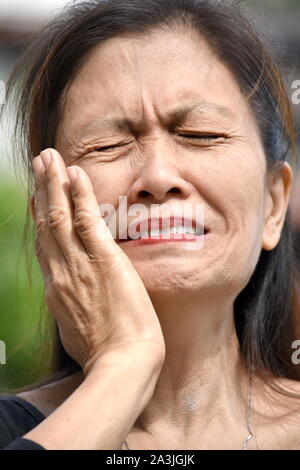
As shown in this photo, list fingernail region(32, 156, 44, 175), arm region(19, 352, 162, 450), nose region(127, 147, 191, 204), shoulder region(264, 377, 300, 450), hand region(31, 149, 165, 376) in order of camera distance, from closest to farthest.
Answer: arm region(19, 352, 162, 450)
hand region(31, 149, 165, 376)
nose region(127, 147, 191, 204)
fingernail region(32, 156, 44, 175)
shoulder region(264, 377, 300, 450)

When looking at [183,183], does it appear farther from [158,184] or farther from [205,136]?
[205,136]

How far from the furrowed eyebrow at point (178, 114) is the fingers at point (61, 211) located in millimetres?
277

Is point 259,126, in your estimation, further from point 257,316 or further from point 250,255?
point 257,316

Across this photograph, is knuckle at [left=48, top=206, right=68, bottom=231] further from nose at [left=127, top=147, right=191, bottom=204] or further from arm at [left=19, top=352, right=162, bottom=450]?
arm at [left=19, top=352, right=162, bottom=450]

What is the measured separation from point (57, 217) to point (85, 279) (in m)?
0.25

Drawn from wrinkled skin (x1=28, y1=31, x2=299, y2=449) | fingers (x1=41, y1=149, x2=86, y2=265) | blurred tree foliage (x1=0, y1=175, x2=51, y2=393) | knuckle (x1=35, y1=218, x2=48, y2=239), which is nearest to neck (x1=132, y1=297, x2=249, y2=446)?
wrinkled skin (x1=28, y1=31, x2=299, y2=449)

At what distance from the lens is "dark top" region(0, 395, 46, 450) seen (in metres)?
3.01

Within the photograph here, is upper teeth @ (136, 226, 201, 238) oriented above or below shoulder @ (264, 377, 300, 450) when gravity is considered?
above

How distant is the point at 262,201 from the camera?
332cm

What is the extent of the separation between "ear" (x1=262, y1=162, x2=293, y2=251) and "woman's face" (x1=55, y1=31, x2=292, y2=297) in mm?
143

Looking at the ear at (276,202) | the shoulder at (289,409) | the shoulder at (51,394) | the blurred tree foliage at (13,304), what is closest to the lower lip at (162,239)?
the ear at (276,202)

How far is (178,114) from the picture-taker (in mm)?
3139

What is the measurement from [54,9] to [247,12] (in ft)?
2.98

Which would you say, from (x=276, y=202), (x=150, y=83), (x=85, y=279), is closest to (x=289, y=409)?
(x=276, y=202)
